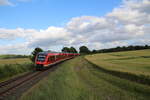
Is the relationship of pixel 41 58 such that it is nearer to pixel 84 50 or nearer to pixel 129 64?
pixel 129 64

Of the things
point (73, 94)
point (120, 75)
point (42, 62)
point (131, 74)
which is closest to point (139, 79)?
point (131, 74)

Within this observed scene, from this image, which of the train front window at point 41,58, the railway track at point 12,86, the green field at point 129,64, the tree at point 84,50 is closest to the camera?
the railway track at point 12,86

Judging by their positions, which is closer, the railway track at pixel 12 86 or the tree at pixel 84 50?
the railway track at pixel 12 86

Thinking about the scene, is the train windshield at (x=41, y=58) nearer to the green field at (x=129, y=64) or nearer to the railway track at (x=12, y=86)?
the railway track at (x=12, y=86)

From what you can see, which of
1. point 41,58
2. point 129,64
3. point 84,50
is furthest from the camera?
point 84,50

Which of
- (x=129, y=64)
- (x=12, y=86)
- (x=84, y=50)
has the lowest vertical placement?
(x=12, y=86)

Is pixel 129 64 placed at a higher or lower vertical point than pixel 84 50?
lower

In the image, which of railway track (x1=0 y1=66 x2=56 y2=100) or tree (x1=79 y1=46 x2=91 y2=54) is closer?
railway track (x1=0 y1=66 x2=56 y2=100)

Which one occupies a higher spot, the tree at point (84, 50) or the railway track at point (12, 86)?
the tree at point (84, 50)

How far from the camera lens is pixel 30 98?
944 centimetres

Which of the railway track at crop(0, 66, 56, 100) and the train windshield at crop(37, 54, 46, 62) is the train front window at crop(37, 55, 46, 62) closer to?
the train windshield at crop(37, 54, 46, 62)

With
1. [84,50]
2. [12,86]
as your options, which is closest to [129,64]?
[12,86]

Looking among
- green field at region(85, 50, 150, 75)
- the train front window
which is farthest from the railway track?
green field at region(85, 50, 150, 75)

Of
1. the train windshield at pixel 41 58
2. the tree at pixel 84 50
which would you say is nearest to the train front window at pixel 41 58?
the train windshield at pixel 41 58
